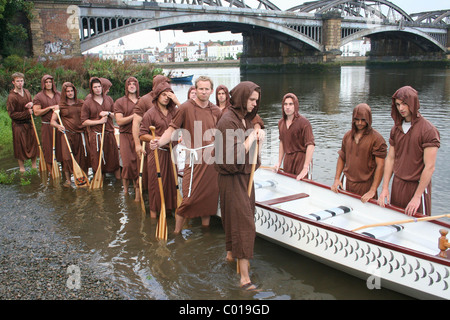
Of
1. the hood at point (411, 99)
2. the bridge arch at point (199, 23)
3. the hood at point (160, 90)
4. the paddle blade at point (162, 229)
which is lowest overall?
the paddle blade at point (162, 229)

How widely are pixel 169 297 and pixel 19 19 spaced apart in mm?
27340

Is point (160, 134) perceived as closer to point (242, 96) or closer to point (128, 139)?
point (128, 139)

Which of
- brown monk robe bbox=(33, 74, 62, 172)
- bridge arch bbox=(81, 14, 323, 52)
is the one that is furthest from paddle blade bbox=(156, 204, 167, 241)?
bridge arch bbox=(81, 14, 323, 52)

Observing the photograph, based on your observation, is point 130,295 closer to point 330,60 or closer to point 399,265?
point 399,265

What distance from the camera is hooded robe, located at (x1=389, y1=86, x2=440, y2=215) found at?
4.45 m

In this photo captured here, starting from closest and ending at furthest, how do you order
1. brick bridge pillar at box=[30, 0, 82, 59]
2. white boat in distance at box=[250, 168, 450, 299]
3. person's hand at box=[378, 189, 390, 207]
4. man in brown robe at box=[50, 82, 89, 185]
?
1. white boat in distance at box=[250, 168, 450, 299]
2. person's hand at box=[378, 189, 390, 207]
3. man in brown robe at box=[50, 82, 89, 185]
4. brick bridge pillar at box=[30, 0, 82, 59]

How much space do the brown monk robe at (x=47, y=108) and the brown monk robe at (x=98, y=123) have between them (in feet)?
3.32

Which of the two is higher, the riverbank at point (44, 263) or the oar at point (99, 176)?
the oar at point (99, 176)

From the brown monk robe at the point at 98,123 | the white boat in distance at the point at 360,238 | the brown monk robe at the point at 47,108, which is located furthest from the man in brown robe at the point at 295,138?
the brown monk robe at the point at 47,108

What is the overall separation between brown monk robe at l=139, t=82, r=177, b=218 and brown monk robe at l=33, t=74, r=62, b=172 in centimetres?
336

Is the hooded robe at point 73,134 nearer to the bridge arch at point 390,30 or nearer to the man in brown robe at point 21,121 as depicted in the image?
the man in brown robe at point 21,121

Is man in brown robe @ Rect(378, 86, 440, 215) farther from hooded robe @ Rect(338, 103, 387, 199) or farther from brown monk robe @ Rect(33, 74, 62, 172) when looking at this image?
brown monk robe @ Rect(33, 74, 62, 172)

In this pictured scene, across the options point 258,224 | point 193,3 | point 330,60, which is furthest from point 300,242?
point 330,60

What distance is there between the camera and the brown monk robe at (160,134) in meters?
6.01
